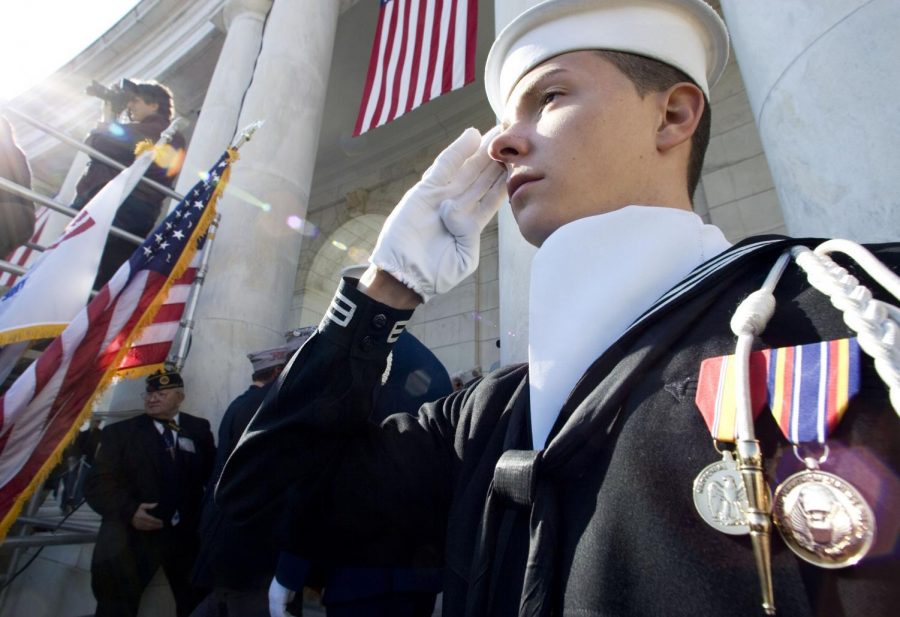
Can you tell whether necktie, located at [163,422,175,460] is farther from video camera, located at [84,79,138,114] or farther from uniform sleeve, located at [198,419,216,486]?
video camera, located at [84,79,138,114]

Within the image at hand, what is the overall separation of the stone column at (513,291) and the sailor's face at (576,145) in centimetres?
164

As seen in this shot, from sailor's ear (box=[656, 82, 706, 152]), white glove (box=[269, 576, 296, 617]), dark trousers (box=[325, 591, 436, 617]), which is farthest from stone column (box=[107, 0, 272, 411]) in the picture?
sailor's ear (box=[656, 82, 706, 152])

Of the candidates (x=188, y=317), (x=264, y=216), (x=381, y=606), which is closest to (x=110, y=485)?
(x=188, y=317)

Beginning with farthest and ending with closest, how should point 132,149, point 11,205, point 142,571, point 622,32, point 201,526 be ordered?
point 132,149, point 11,205, point 142,571, point 201,526, point 622,32

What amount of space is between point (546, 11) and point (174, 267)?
368 centimetres

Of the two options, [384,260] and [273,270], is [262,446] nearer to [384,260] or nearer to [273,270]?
[384,260]

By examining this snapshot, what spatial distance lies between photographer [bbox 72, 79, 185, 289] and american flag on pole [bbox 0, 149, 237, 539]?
930mm

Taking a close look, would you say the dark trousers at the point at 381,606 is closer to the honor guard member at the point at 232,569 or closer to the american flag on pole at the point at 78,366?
the honor guard member at the point at 232,569

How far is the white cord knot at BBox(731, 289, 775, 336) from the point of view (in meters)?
0.56

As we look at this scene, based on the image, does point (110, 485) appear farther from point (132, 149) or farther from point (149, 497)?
point (132, 149)

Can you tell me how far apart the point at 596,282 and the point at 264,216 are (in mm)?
4648

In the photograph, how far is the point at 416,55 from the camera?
575 centimetres

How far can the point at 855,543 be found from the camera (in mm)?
429

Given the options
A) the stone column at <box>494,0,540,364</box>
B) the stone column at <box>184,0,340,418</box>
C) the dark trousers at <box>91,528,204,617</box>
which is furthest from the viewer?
the stone column at <box>184,0,340,418</box>
